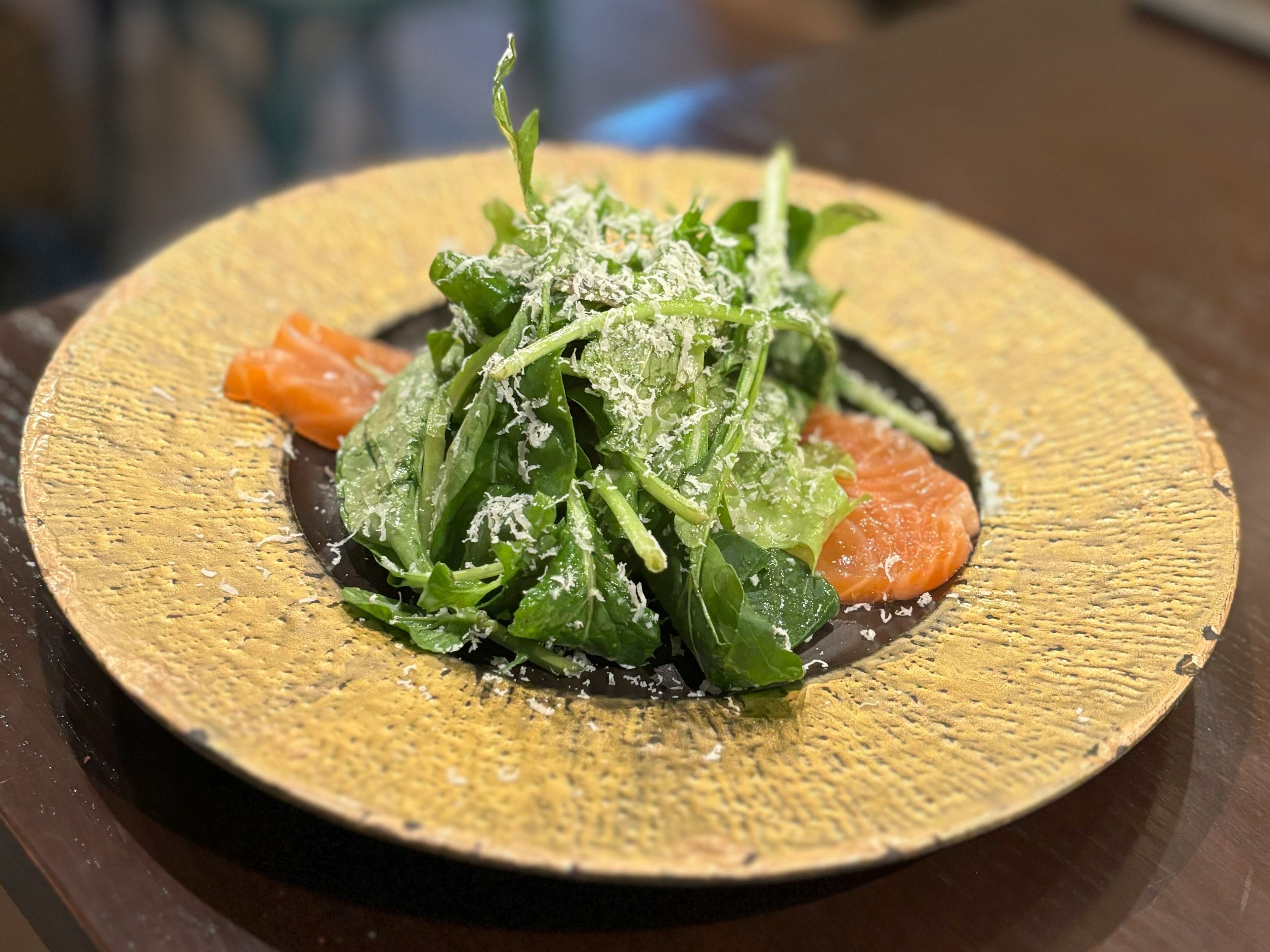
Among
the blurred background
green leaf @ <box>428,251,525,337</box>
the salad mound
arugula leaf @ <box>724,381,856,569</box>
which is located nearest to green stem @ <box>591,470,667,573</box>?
the salad mound

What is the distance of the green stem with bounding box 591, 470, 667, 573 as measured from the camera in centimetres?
127

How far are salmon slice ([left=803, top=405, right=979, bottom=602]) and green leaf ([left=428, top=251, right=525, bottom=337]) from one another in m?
0.55

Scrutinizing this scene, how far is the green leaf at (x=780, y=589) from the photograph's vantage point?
135 centimetres

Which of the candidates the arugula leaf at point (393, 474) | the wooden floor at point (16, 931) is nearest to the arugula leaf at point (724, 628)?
the arugula leaf at point (393, 474)

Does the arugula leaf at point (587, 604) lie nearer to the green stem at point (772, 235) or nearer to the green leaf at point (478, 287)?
the green leaf at point (478, 287)

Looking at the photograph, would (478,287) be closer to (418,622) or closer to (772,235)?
(418,622)

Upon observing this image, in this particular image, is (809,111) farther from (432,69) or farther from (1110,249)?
(432,69)

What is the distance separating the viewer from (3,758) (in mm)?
1204

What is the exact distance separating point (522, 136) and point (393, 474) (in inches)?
18.5

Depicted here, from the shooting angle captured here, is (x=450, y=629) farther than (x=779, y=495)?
No

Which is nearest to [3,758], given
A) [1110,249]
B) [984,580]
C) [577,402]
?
[577,402]

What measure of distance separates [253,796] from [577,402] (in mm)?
605

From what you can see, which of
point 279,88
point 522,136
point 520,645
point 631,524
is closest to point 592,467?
point 631,524

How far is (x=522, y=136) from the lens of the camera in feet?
4.40
